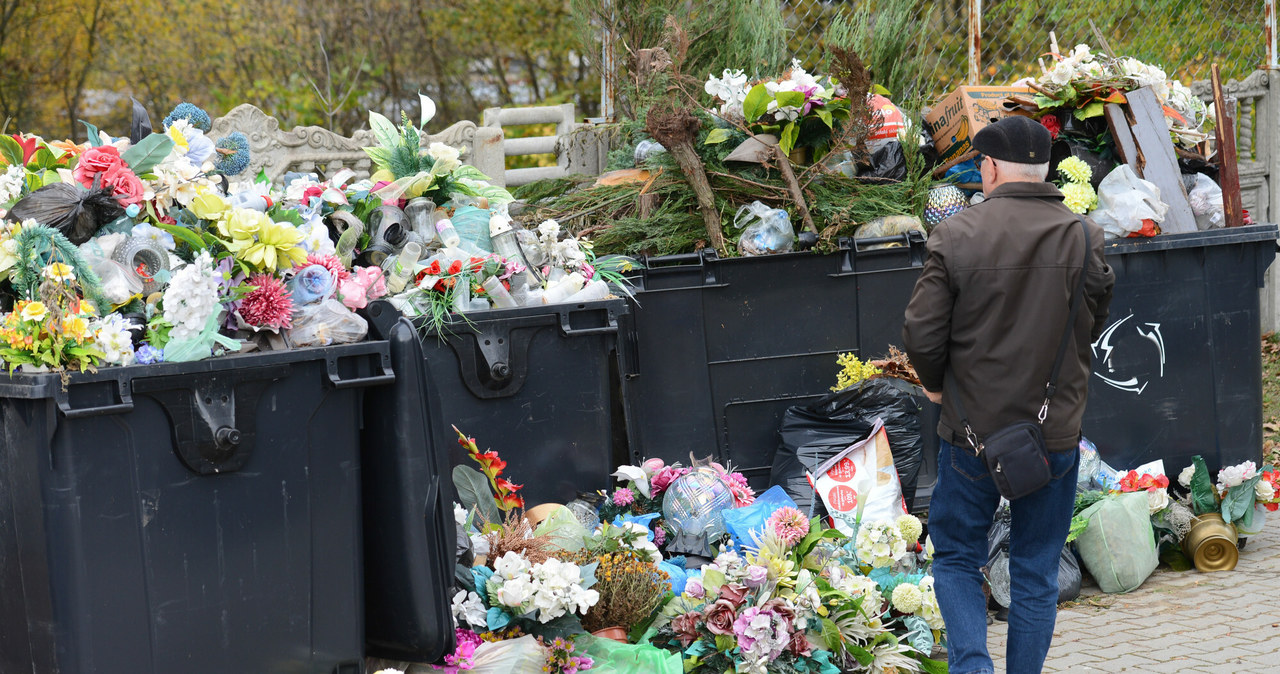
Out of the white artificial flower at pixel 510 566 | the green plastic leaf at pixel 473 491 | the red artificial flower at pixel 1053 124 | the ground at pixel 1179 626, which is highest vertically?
the red artificial flower at pixel 1053 124

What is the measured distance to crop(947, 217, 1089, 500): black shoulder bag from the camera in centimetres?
286

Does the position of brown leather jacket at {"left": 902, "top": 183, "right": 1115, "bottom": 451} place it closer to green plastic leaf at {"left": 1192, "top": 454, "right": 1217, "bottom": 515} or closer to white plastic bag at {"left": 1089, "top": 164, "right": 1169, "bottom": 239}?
white plastic bag at {"left": 1089, "top": 164, "right": 1169, "bottom": 239}

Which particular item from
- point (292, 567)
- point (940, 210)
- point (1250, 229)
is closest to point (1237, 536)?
point (1250, 229)

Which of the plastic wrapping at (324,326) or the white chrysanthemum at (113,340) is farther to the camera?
the plastic wrapping at (324,326)

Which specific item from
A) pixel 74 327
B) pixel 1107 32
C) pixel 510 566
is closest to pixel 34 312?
pixel 74 327

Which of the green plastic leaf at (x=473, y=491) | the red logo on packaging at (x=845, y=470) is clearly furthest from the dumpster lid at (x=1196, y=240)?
the green plastic leaf at (x=473, y=491)

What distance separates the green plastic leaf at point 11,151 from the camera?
9.48ft

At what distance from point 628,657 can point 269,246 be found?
1.42 m

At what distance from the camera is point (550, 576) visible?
310 centimetres

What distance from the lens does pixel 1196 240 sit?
458 centimetres

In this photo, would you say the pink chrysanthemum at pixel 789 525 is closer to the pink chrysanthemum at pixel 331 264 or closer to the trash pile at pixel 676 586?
the trash pile at pixel 676 586

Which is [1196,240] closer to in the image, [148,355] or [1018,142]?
[1018,142]

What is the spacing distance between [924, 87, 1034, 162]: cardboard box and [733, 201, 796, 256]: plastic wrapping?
2.99 feet

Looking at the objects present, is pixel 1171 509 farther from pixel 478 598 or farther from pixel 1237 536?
pixel 478 598
